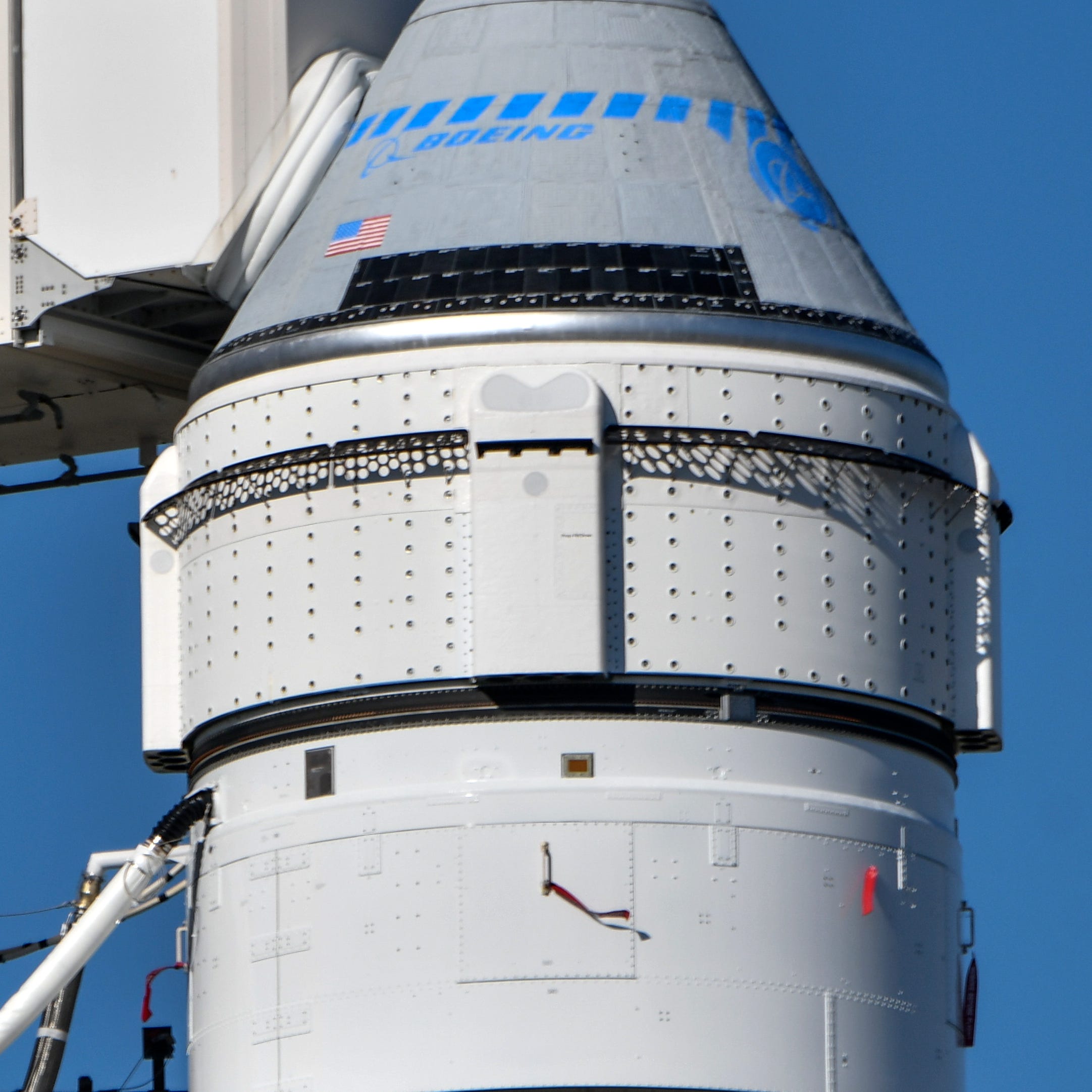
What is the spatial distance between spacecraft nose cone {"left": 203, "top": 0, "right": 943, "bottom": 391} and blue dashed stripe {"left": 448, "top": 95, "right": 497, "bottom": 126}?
0.5 inches

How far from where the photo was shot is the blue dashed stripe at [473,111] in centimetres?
3441

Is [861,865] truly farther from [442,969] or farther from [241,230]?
[241,230]

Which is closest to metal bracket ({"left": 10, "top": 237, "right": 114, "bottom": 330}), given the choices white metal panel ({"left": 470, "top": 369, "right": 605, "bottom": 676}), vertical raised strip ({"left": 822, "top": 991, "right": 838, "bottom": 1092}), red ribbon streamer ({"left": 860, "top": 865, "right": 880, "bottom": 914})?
white metal panel ({"left": 470, "top": 369, "right": 605, "bottom": 676})

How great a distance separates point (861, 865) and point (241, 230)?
10.7 m

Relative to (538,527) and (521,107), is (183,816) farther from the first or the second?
(521,107)

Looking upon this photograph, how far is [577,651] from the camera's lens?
30562 mm

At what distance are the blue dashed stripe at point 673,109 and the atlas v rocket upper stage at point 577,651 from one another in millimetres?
640

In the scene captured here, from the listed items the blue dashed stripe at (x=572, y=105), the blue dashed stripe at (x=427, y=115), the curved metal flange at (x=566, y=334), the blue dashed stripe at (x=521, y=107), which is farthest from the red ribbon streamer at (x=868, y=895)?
the blue dashed stripe at (x=427, y=115)

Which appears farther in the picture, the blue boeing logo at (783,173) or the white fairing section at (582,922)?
the blue boeing logo at (783,173)

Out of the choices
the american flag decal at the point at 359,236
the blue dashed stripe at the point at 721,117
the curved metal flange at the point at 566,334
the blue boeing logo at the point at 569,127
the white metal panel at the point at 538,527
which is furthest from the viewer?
the blue dashed stripe at the point at 721,117

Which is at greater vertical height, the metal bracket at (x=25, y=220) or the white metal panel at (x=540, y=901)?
the metal bracket at (x=25, y=220)

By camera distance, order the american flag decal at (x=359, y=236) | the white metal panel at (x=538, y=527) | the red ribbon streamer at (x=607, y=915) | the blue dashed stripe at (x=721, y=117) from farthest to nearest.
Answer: the blue dashed stripe at (x=721, y=117)
the american flag decal at (x=359, y=236)
the white metal panel at (x=538, y=527)
the red ribbon streamer at (x=607, y=915)

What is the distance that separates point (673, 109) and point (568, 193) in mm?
1999

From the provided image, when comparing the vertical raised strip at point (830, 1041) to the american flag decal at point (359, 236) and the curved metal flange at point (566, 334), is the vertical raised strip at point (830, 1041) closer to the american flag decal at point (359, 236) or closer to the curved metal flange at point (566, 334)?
the curved metal flange at point (566, 334)
